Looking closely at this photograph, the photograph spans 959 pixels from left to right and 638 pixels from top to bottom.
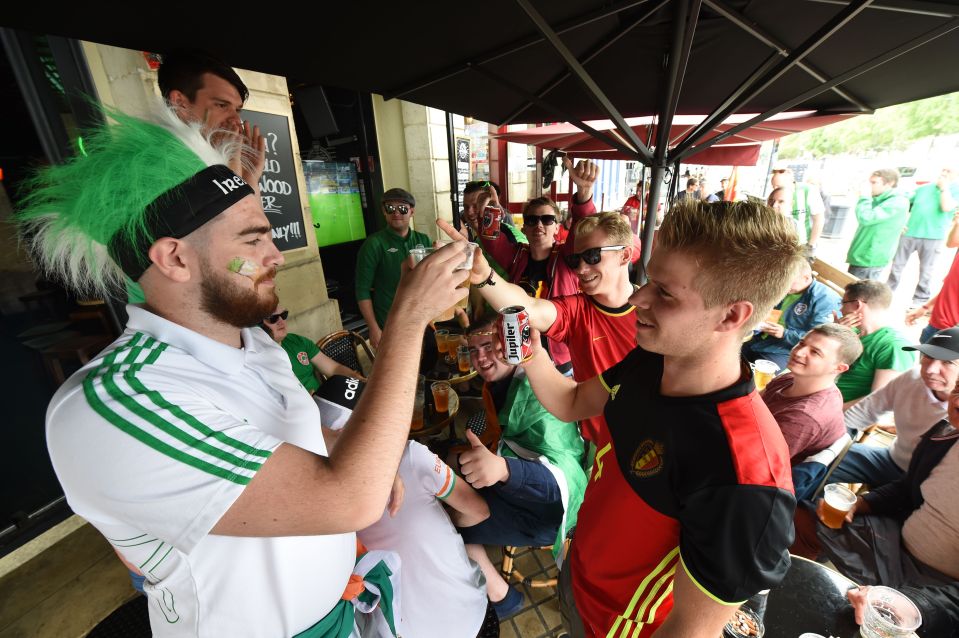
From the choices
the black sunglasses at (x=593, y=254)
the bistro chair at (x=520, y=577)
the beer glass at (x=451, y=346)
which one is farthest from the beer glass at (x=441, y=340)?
the bistro chair at (x=520, y=577)

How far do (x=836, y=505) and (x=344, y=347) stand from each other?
12.8ft

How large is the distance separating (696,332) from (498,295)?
3.64ft

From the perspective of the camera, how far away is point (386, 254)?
429 cm

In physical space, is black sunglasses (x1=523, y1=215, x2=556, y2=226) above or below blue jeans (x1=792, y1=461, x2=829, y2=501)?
above

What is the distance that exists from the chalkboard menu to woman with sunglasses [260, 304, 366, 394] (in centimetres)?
179

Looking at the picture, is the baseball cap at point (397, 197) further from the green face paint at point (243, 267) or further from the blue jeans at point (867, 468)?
the blue jeans at point (867, 468)

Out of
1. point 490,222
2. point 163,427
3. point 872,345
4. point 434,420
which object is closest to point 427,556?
point 434,420

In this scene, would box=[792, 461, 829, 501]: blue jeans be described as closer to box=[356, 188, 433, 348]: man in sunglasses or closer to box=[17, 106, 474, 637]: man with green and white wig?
box=[17, 106, 474, 637]: man with green and white wig

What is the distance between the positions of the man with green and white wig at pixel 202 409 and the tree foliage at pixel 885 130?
20.1m

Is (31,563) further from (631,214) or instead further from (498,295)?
(631,214)

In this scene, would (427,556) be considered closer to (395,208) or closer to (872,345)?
(395,208)

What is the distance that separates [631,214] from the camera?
7871 mm

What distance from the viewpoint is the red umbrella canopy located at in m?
4.23

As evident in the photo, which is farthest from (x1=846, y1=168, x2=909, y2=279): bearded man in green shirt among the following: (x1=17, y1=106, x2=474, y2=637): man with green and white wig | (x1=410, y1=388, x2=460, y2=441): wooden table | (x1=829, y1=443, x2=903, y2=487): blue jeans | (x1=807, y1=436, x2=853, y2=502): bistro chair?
(x1=17, y1=106, x2=474, y2=637): man with green and white wig
